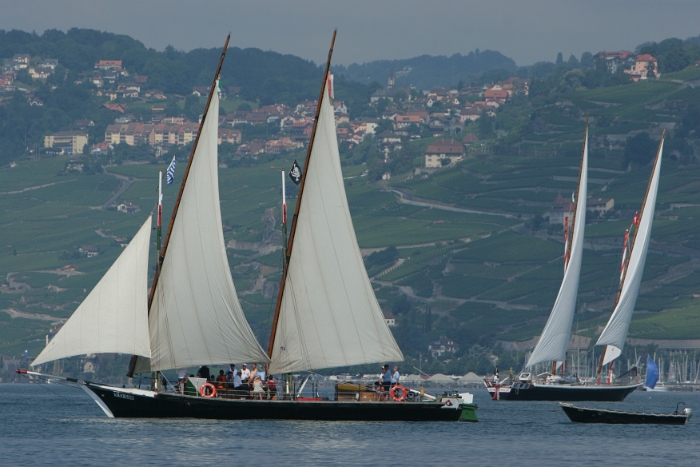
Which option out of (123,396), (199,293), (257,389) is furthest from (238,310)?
(123,396)

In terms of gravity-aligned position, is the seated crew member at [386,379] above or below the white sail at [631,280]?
below

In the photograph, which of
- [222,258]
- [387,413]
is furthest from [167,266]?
[387,413]

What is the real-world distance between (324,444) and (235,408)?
21.2 feet

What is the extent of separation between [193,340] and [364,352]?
7.40 m

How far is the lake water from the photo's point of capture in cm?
5375

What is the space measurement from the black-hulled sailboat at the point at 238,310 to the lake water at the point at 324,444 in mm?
1011

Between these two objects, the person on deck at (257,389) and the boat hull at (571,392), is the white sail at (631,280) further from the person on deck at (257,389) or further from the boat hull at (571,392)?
the person on deck at (257,389)

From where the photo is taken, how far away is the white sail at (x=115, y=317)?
5966 cm

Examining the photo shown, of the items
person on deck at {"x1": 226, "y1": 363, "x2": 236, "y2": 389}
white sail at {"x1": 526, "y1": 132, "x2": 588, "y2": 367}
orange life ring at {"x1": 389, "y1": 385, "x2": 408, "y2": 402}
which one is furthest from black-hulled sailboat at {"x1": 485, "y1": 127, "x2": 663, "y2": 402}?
person on deck at {"x1": 226, "y1": 363, "x2": 236, "y2": 389}

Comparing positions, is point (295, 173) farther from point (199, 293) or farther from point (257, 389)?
point (257, 389)

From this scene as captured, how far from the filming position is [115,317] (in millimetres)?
60406

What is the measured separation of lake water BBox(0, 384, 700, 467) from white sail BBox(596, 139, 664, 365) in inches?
1250

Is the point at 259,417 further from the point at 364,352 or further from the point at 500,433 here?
the point at 500,433

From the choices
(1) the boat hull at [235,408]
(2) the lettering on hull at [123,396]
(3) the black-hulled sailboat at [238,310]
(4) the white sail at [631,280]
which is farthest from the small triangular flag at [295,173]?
(4) the white sail at [631,280]
